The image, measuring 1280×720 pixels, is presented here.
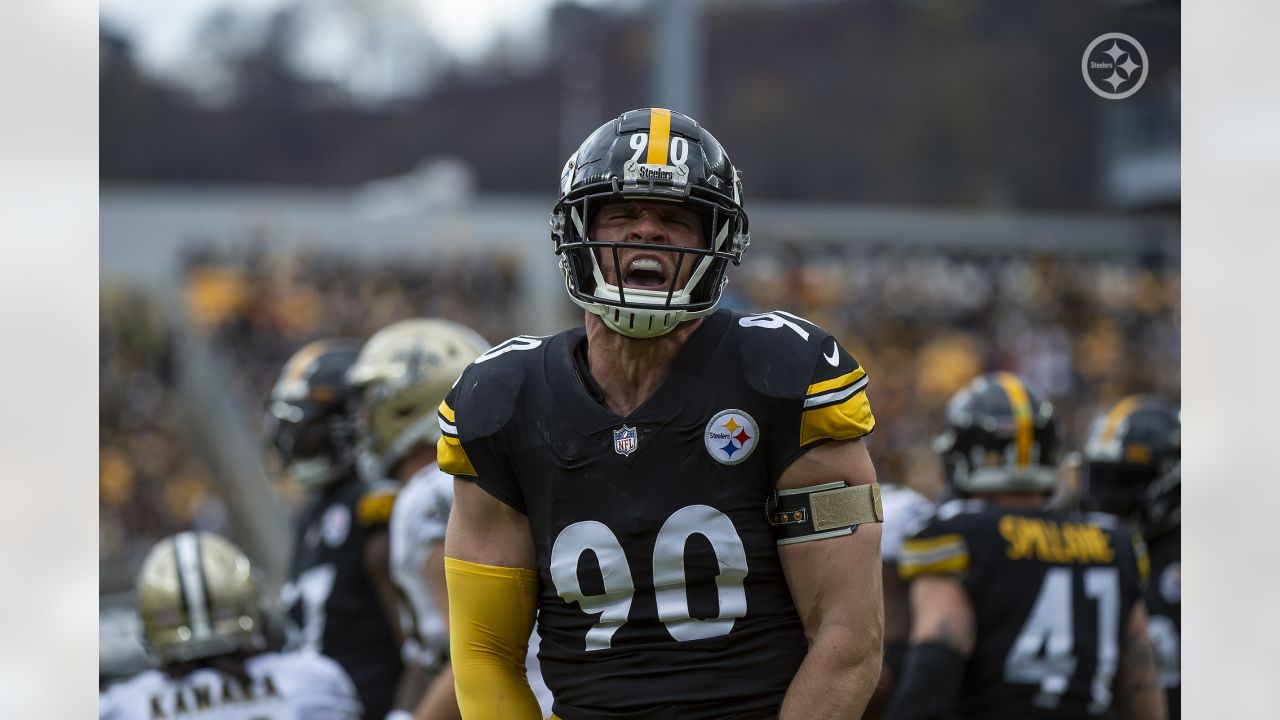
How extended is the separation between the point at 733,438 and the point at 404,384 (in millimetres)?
2211

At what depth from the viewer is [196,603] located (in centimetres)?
387

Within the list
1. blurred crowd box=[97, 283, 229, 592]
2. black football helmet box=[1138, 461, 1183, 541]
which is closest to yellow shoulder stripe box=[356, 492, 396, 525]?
black football helmet box=[1138, 461, 1183, 541]

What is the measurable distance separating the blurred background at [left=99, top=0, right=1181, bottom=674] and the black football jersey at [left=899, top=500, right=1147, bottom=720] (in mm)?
1691

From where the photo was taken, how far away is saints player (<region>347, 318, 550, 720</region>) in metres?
3.86

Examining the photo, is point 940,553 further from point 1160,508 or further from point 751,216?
point 751,216

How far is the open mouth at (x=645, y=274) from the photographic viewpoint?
103 inches

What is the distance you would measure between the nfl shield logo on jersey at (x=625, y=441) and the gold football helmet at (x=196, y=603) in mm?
1806

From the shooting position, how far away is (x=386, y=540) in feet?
14.5

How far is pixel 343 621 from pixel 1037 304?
16780mm

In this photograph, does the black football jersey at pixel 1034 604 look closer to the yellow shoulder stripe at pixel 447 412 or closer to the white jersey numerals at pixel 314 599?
the white jersey numerals at pixel 314 599

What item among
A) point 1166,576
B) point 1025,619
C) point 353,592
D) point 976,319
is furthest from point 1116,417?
point 976,319

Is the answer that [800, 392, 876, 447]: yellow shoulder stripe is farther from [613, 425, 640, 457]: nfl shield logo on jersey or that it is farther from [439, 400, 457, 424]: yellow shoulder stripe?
[439, 400, 457, 424]: yellow shoulder stripe
